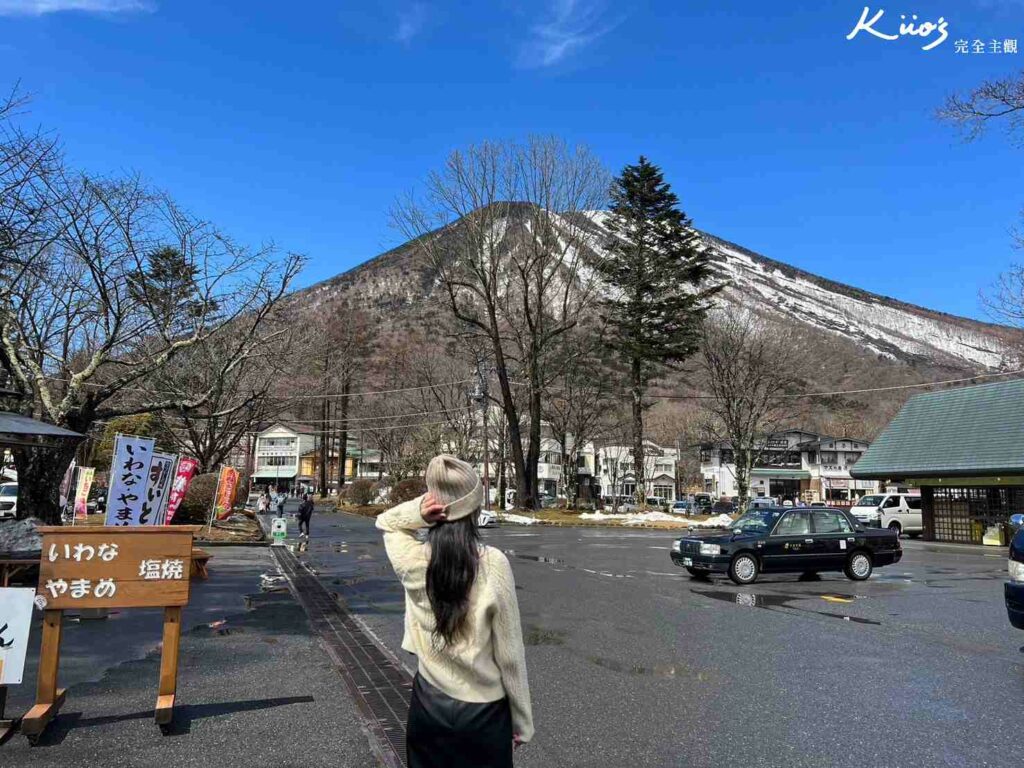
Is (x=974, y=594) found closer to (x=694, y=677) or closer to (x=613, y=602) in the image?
(x=613, y=602)

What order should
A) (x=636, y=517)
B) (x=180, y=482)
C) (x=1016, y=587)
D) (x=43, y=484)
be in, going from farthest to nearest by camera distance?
(x=636, y=517) < (x=180, y=482) < (x=43, y=484) < (x=1016, y=587)

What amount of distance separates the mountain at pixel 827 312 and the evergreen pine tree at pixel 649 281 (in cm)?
199

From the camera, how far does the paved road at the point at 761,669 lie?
15.8ft

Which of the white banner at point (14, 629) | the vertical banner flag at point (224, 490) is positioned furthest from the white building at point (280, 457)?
the white banner at point (14, 629)

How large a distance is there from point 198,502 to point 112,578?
22.1 m

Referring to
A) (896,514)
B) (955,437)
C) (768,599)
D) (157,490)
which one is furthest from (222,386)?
(896,514)

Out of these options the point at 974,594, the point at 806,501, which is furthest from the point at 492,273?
the point at 806,501

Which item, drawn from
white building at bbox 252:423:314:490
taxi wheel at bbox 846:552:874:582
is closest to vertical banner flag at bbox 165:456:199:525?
taxi wheel at bbox 846:552:874:582

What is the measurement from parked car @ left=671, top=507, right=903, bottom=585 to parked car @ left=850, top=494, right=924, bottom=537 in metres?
20.1

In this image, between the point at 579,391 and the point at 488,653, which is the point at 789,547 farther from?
the point at 579,391

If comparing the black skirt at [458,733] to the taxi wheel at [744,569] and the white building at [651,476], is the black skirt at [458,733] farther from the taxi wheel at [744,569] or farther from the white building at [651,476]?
the white building at [651,476]

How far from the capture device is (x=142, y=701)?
5.66 meters

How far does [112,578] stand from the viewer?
204 inches

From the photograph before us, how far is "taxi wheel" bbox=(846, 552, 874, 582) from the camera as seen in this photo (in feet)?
46.7
